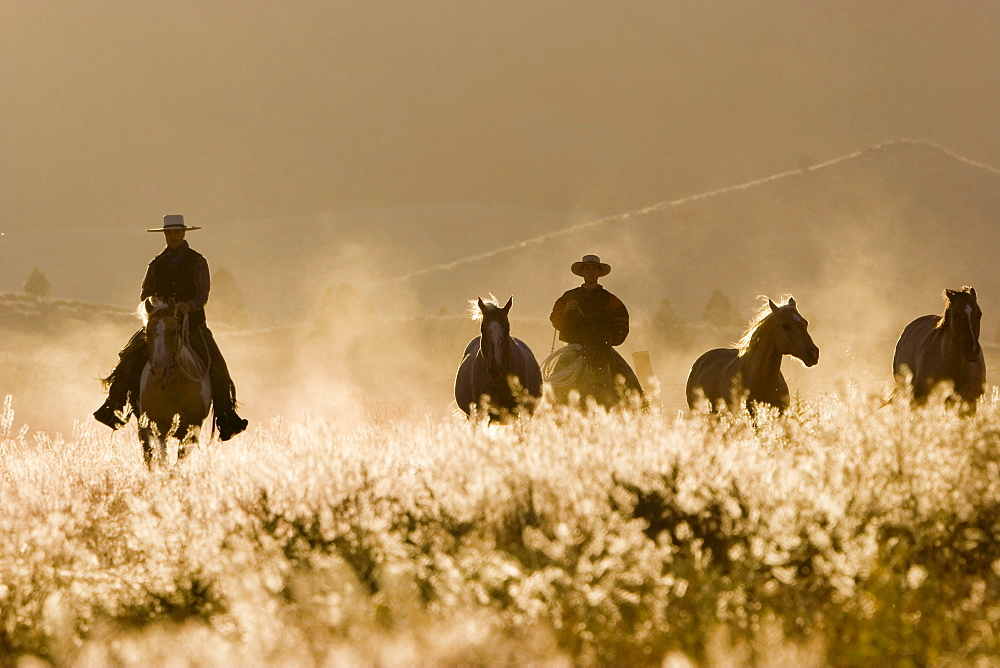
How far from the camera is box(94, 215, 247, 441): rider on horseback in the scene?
11.4 metres

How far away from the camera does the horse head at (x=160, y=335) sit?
34.7 feet

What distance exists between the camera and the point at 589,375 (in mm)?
12156

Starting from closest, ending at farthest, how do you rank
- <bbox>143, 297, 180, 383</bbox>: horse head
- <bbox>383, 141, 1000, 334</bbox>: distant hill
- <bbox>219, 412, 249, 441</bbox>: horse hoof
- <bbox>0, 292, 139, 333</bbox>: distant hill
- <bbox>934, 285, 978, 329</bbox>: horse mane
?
<bbox>143, 297, 180, 383</bbox>: horse head → <bbox>219, 412, 249, 441</bbox>: horse hoof → <bbox>934, 285, 978, 329</bbox>: horse mane → <bbox>0, 292, 139, 333</bbox>: distant hill → <bbox>383, 141, 1000, 334</bbox>: distant hill

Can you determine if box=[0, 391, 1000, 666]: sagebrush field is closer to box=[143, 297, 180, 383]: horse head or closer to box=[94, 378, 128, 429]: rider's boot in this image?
box=[143, 297, 180, 383]: horse head

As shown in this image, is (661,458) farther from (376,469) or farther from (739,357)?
(739,357)

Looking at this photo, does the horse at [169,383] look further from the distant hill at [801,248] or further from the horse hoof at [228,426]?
the distant hill at [801,248]

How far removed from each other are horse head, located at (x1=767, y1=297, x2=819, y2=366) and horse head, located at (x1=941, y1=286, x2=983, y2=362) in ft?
6.52

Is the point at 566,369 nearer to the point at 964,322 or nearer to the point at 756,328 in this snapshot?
the point at 756,328

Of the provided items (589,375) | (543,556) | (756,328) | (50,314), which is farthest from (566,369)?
(50,314)

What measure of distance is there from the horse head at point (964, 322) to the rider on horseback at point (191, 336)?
7972 mm

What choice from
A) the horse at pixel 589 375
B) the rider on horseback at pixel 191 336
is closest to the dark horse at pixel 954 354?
the horse at pixel 589 375

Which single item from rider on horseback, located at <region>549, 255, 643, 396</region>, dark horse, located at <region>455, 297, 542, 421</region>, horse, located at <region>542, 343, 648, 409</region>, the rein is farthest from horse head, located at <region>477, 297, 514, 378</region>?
the rein

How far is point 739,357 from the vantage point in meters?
12.5

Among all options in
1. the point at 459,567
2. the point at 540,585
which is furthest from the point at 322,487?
the point at 540,585
